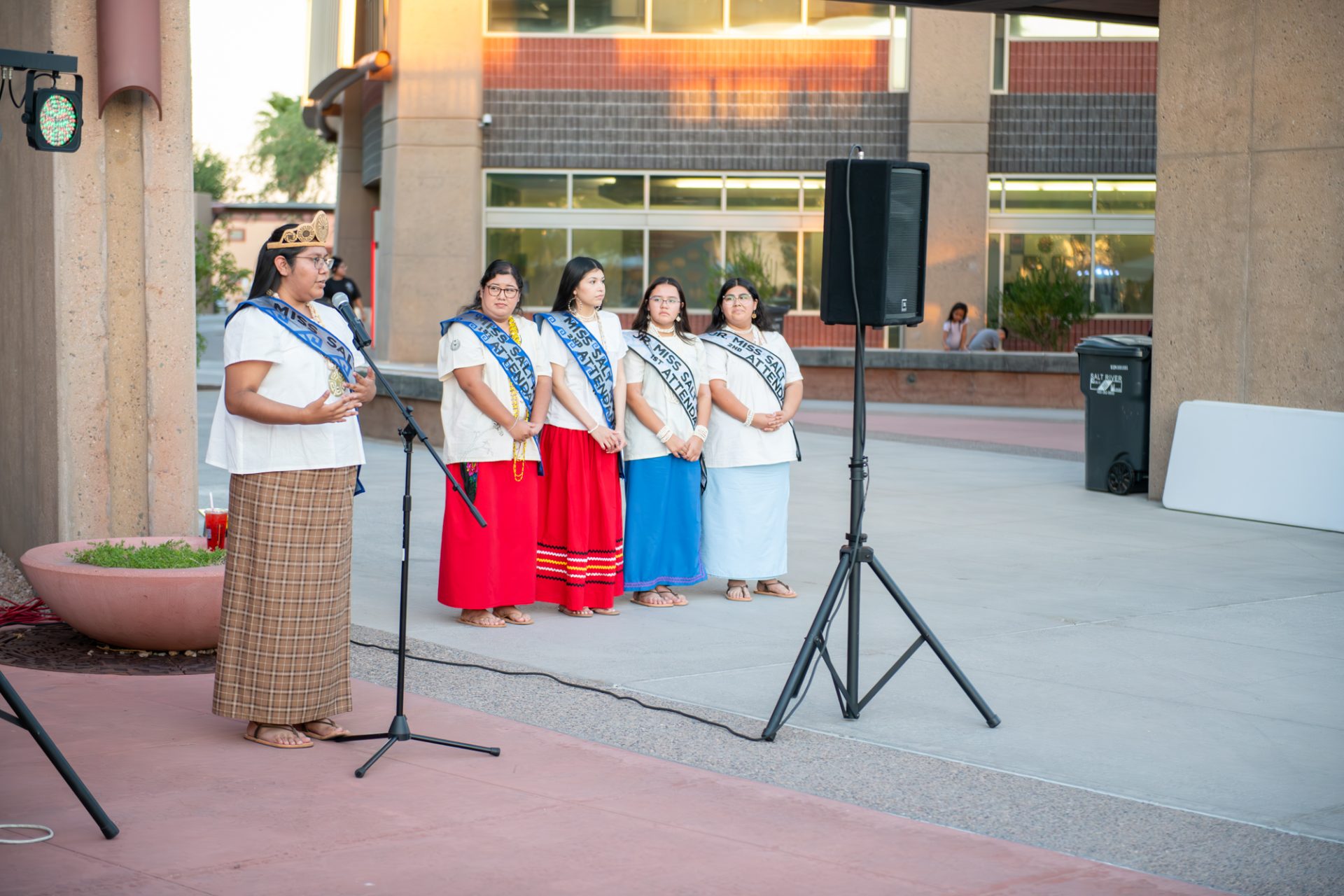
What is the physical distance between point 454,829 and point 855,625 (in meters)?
1.98

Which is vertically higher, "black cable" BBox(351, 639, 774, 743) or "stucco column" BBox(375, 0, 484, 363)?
"stucco column" BBox(375, 0, 484, 363)

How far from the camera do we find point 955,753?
584 cm

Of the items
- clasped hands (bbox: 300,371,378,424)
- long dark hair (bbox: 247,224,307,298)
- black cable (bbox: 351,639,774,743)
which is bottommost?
black cable (bbox: 351,639,774,743)

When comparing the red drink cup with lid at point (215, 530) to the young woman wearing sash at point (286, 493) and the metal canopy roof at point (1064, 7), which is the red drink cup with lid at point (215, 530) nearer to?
the young woman wearing sash at point (286, 493)

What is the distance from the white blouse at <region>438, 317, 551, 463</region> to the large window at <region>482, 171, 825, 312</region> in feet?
72.8

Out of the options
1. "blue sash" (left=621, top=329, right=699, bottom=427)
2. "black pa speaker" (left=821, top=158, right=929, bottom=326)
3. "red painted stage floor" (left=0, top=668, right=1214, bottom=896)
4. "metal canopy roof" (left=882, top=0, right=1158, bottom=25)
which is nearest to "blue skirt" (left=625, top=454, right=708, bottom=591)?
"blue sash" (left=621, top=329, right=699, bottom=427)

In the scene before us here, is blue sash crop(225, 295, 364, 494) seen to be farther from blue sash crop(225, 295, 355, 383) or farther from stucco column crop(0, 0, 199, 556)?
stucco column crop(0, 0, 199, 556)

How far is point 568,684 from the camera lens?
22.4ft

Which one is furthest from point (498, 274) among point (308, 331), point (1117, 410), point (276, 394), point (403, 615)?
point (1117, 410)

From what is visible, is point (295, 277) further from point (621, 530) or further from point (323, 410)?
point (621, 530)

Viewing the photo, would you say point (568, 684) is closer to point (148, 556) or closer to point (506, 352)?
point (506, 352)

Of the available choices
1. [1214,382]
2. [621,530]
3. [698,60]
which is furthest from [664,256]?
[621,530]

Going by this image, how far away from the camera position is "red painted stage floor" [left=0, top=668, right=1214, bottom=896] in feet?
14.4

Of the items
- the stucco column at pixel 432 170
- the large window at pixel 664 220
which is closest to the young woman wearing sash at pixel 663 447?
the stucco column at pixel 432 170
